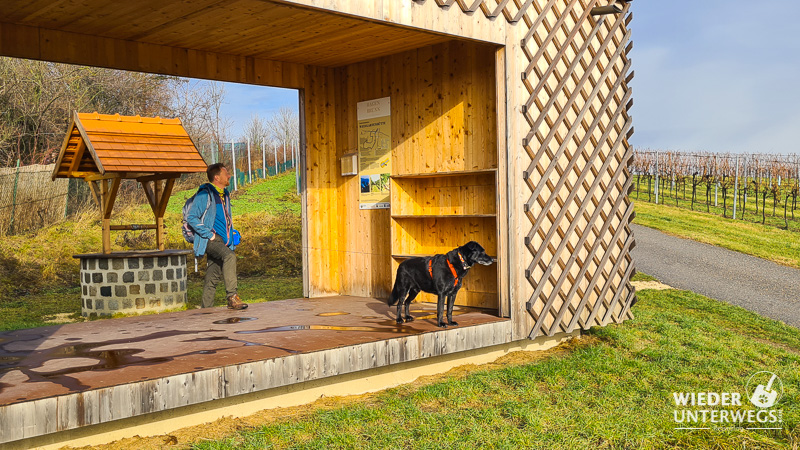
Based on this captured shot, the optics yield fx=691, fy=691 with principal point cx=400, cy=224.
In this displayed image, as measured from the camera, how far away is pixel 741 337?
741 centimetres

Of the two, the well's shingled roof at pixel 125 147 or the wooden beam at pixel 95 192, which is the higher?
the well's shingled roof at pixel 125 147

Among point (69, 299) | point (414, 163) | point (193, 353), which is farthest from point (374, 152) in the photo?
point (69, 299)

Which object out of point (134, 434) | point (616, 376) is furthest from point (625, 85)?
point (134, 434)

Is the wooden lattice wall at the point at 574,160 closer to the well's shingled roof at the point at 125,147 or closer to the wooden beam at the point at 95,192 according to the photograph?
the well's shingled roof at the point at 125,147

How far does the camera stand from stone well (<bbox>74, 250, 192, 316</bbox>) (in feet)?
24.3

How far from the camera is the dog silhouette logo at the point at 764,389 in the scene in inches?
193

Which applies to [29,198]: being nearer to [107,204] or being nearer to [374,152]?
[107,204]

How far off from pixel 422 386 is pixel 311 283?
2.81 metres

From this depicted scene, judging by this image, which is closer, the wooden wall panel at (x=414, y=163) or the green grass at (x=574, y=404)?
the green grass at (x=574, y=404)

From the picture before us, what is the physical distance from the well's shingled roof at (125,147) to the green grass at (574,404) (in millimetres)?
4249

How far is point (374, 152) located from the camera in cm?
739

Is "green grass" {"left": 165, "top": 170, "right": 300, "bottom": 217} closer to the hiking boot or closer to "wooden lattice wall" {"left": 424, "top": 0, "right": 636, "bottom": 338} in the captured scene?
the hiking boot

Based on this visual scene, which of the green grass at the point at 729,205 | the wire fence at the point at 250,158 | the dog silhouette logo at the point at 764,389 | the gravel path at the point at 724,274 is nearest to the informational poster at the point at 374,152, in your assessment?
the dog silhouette logo at the point at 764,389

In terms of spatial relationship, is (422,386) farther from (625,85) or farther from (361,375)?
(625,85)
